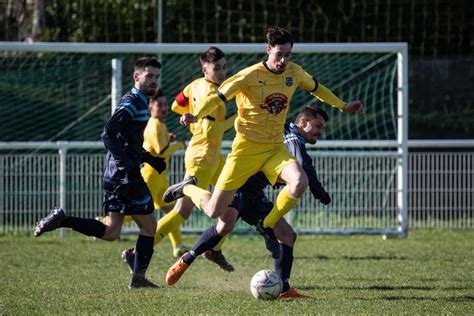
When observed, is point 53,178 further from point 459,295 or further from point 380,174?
point 459,295

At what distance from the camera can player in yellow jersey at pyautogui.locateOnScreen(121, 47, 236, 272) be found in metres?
9.33

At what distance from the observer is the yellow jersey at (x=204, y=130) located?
367 inches

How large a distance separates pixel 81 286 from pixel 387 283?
271 centimetres

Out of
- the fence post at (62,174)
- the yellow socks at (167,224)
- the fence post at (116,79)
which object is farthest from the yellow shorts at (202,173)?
the fence post at (62,174)

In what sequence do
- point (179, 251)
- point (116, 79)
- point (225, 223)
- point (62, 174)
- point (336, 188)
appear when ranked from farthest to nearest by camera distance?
point (336, 188)
point (62, 174)
point (116, 79)
point (179, 251)
point (225, 223)

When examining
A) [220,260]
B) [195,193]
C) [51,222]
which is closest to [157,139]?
[220,260]

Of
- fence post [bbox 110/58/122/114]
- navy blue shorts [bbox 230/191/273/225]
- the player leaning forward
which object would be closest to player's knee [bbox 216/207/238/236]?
the player leaning forward

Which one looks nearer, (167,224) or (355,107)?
(355,107)

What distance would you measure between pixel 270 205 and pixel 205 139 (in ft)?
4.05

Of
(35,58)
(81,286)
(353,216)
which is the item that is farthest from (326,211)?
(81,286)

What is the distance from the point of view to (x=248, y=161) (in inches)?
306

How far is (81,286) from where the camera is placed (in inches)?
328

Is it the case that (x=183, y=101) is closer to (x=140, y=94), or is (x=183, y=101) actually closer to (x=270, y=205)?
(x=140, y=94)

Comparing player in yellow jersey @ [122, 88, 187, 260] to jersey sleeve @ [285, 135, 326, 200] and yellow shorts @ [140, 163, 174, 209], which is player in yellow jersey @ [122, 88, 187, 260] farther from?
jersey sleeve @ [285, 135, 326, 200]
